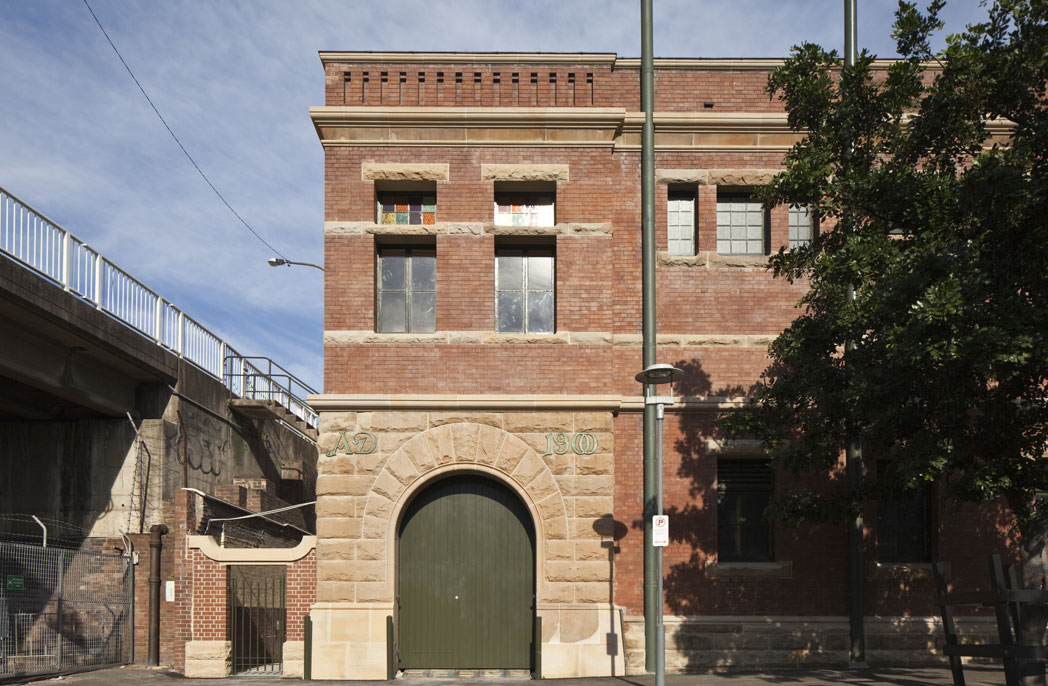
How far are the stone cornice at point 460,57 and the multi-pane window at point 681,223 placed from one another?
275 cm

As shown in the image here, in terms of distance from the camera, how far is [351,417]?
50.1ft

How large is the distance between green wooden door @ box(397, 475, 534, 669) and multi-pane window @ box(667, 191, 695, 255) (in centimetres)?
517

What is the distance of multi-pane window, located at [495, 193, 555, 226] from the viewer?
53.5 ft

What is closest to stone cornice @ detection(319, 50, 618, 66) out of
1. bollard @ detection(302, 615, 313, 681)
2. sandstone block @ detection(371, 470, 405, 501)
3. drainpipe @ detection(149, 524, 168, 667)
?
sandstone block @ detection(371, 470, 405, 501)

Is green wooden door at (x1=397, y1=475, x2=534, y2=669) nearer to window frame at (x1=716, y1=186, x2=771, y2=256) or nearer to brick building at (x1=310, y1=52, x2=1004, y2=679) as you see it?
brick building at (x1=310, y1=52, x2=1004, y2=679)

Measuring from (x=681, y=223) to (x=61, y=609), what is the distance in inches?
510

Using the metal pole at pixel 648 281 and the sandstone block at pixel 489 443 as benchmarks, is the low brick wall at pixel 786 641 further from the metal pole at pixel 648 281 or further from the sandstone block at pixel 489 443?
the sandstone block at pixel 489 443

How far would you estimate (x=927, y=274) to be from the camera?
1078 centimetres

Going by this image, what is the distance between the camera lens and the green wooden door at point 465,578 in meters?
15.2

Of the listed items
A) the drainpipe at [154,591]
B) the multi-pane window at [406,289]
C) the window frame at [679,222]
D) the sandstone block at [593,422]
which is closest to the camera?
the sandstone block at [593,422]

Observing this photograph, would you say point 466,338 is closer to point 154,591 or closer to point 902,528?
point 902,528

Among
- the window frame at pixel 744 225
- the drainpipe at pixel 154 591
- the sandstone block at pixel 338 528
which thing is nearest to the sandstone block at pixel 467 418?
the sandstone block at pixel 338 528

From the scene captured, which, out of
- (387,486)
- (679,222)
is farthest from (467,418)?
(679,222)

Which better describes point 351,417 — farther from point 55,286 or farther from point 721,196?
point 721,196
